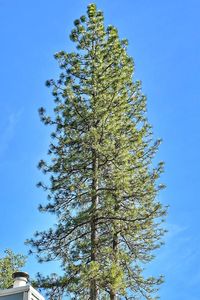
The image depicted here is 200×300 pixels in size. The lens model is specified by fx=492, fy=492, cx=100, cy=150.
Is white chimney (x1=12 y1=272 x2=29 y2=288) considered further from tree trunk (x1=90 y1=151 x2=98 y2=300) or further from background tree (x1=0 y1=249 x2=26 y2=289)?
background tree (x1=0 y1=249 x2=26 y2=289)

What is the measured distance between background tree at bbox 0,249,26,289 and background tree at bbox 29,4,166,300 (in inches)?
363

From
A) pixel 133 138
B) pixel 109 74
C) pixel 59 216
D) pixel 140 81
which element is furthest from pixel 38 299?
pixel 140 81

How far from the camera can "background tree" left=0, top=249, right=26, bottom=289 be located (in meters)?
23.1

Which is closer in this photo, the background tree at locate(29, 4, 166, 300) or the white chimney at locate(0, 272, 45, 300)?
the white chimney at locate(0, 272, 45, 300)

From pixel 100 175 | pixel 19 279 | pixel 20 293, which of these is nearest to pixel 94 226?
pixel 100 175

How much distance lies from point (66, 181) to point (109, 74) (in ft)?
12.9

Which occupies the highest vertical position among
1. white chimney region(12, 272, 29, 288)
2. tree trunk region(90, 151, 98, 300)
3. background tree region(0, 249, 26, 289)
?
background tree region(0, 249, 26, 289)

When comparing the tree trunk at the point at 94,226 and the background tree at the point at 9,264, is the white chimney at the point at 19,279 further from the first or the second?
the background tree at the point at 9,264

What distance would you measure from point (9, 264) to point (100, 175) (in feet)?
36.1

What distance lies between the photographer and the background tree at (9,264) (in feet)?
75.7

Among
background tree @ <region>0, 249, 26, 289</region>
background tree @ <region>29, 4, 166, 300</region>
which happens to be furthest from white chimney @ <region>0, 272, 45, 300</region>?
background tree @ <region>0, 249, 26, 289</region>

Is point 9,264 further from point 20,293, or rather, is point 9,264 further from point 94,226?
point 20,293

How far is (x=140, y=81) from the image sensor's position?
58.3ft

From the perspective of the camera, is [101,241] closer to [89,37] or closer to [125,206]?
[125,206]
